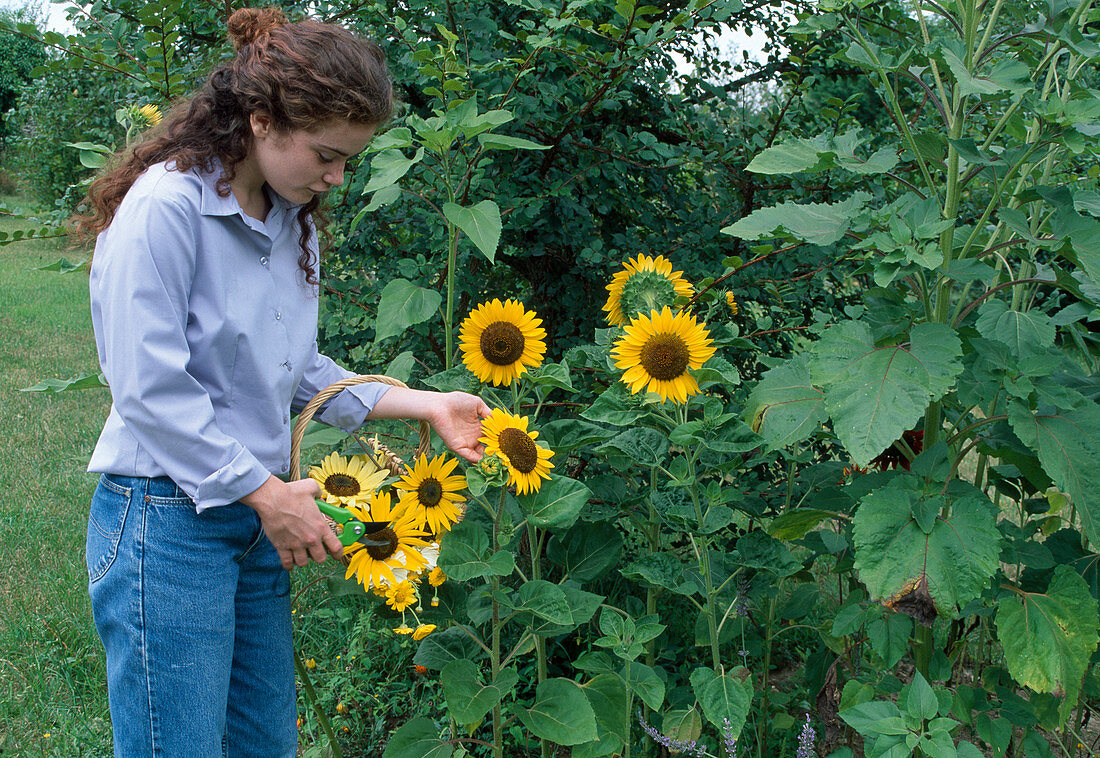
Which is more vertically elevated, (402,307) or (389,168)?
(389,168)

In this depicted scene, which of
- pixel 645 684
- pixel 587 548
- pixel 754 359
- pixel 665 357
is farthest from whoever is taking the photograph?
pixel 754 359

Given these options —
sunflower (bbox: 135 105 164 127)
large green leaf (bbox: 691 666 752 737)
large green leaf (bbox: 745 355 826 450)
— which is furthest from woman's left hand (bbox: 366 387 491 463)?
sunflower (bbox: 135 105 164 127)

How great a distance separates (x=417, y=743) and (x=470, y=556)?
0.46 meters

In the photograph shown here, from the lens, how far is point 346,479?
1.77 meters

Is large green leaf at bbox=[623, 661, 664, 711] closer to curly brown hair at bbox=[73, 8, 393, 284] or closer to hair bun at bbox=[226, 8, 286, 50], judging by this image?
curly brown hair at bbox=[73, 8, 393, 284]

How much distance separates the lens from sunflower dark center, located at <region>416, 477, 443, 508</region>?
1647 millimetres

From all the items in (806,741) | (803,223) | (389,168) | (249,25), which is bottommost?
(806,741)

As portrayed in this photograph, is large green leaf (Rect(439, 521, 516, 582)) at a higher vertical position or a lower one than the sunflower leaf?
higher

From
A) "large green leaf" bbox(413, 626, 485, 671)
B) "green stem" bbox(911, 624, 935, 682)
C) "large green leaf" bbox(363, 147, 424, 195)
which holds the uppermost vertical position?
"large green leaf" bbox(363, 147, 424, 195)

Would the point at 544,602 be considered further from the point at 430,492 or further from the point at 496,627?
the point at 430,492

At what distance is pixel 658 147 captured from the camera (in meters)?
2.49

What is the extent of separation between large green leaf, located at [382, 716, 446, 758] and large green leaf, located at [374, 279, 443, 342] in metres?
0.82

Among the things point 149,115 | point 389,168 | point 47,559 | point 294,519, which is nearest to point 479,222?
point 389,168

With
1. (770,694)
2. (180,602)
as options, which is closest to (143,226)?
(180,602)
